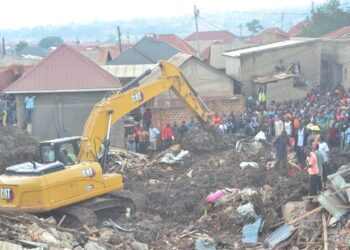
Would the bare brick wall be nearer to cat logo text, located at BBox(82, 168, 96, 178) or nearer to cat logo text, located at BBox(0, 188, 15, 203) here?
cat logo text, located at BBox(82, 168, 96, 178)

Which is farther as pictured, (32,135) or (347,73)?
(347,73)

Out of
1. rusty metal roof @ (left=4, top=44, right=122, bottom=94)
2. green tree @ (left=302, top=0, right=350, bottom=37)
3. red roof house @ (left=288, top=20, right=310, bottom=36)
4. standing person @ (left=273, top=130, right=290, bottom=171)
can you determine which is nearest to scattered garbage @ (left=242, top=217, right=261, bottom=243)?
standing person @ (left=273, top=130, right=290, bottom=171)

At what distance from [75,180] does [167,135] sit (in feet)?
26.9

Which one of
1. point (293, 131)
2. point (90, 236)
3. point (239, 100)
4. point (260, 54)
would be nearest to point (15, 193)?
point (90, 236)

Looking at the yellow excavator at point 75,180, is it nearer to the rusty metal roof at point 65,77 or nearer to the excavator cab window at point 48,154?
the excavator cab window at point 48,154

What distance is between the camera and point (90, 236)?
12.7m

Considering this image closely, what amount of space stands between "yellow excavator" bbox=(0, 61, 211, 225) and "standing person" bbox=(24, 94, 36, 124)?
25.4 feet

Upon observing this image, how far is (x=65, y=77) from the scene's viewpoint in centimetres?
2534

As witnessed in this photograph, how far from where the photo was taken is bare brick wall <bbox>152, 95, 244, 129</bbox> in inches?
998

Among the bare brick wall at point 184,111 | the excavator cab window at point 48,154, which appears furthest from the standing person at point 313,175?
the bare brick wall at point 184,111

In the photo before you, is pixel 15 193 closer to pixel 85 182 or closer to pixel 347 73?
pixel 85 182

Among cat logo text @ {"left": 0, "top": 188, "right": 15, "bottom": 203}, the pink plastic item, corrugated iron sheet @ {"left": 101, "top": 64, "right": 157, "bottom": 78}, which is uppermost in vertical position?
corrugated iron sheet @ {"left": 101, "top": 64, "right": 157, "bottom": 78}

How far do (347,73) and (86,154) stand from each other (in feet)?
62.7

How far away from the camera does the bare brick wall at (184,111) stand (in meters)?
25.4
